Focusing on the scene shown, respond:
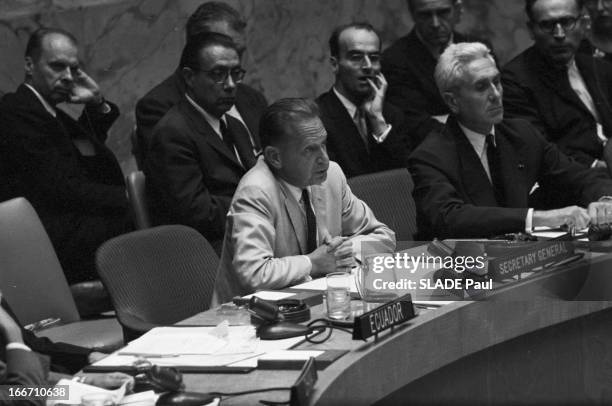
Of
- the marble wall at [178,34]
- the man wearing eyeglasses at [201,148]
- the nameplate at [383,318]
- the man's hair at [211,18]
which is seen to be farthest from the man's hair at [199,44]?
the nameplate at [383,318]

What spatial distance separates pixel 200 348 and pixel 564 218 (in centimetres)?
159

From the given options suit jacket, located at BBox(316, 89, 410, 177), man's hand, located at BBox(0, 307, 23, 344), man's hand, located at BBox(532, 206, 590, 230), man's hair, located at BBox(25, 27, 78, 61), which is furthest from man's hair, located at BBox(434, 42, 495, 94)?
man's hand, located at BBox(0, 307, 23, 344)

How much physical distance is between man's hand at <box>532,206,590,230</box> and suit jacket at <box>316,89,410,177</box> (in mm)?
1164

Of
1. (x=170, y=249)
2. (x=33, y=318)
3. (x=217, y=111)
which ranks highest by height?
(x=217, y=111)

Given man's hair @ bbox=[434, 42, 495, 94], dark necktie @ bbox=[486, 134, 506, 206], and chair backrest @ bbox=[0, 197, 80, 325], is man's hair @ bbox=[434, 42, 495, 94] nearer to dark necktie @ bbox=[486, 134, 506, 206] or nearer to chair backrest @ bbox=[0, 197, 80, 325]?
dark necktie @ bbox=[486, 134, 506, 206]

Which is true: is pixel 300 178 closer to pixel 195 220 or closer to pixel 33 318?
pixel 195 220

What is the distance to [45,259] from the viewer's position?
3.62 meters

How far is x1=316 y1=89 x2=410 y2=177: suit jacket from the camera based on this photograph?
466 cm

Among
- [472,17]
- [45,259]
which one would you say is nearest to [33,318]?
[45,259]

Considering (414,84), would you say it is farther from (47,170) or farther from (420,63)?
(47,170)

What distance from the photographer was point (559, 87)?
4934 millimetres

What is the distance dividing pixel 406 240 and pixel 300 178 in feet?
2.70

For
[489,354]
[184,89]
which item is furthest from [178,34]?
[489,354]

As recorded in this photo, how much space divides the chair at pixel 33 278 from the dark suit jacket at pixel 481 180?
117 cm
